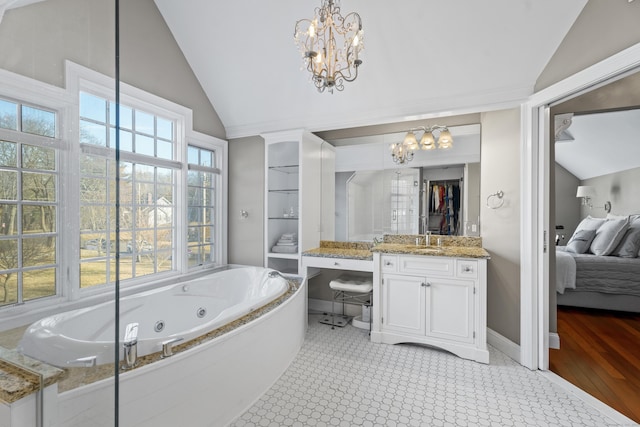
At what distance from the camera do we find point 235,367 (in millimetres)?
1810

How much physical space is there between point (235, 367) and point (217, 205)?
222cm

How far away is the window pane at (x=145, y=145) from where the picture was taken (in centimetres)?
280

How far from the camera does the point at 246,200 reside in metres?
3.67

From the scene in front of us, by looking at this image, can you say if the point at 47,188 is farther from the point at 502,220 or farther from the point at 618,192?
the point at 618,192

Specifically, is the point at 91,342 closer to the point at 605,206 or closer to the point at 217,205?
the point at 217,205

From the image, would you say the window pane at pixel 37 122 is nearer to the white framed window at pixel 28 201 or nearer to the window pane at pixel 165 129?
the white framed window at pixel 28 201

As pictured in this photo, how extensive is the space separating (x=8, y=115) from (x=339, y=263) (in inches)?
102

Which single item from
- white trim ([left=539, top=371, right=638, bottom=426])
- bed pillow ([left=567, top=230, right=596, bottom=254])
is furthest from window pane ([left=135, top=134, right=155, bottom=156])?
bed pillow ([left=567, top=230, right=596, bottom=254])

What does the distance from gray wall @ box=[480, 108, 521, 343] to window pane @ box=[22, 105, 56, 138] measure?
297cm

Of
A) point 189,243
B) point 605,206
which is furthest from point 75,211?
point 605,206

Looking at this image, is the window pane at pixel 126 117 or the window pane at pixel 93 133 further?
the window pane at pixel 126 117

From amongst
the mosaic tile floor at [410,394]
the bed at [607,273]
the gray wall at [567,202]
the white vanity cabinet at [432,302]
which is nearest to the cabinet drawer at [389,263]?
the white vanity cabinet at [432,302]

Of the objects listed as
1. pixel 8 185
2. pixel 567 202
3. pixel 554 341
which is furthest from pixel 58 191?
pixel 567 202

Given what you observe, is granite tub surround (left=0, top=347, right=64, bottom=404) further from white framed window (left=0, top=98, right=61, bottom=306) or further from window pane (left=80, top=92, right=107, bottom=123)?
window pane (left=80, top=92, right=107, bottom=123)
